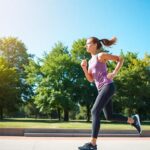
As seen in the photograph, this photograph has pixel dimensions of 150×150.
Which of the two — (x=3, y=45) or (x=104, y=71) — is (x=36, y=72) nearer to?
(x=3, y=45)

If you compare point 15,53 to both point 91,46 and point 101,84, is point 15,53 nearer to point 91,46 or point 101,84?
point 91,46

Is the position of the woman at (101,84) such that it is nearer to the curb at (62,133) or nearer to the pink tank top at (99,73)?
A: the pink tank top at (99,73)

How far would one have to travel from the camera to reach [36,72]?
2072 inches

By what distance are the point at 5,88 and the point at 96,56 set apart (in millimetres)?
45358

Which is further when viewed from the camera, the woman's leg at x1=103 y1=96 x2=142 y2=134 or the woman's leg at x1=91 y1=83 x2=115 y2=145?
the woman's leg at x1=103 y1=96 x2=142 y2=134

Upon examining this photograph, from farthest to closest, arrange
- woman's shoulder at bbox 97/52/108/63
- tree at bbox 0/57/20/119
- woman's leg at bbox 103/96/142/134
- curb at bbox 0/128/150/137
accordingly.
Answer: tree at bbox 0/57/20/119 < curb at bbox 0/128/150/137 < woman's leg at bbox 103/96/142/134 < woman's shoulder at bbox 97/52/108/63

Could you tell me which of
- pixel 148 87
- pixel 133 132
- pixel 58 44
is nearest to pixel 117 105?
pixel 148 87

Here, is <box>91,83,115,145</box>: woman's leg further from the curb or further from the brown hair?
the curb

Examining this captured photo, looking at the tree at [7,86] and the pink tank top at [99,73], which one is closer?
the pink tank top at [99,73]
